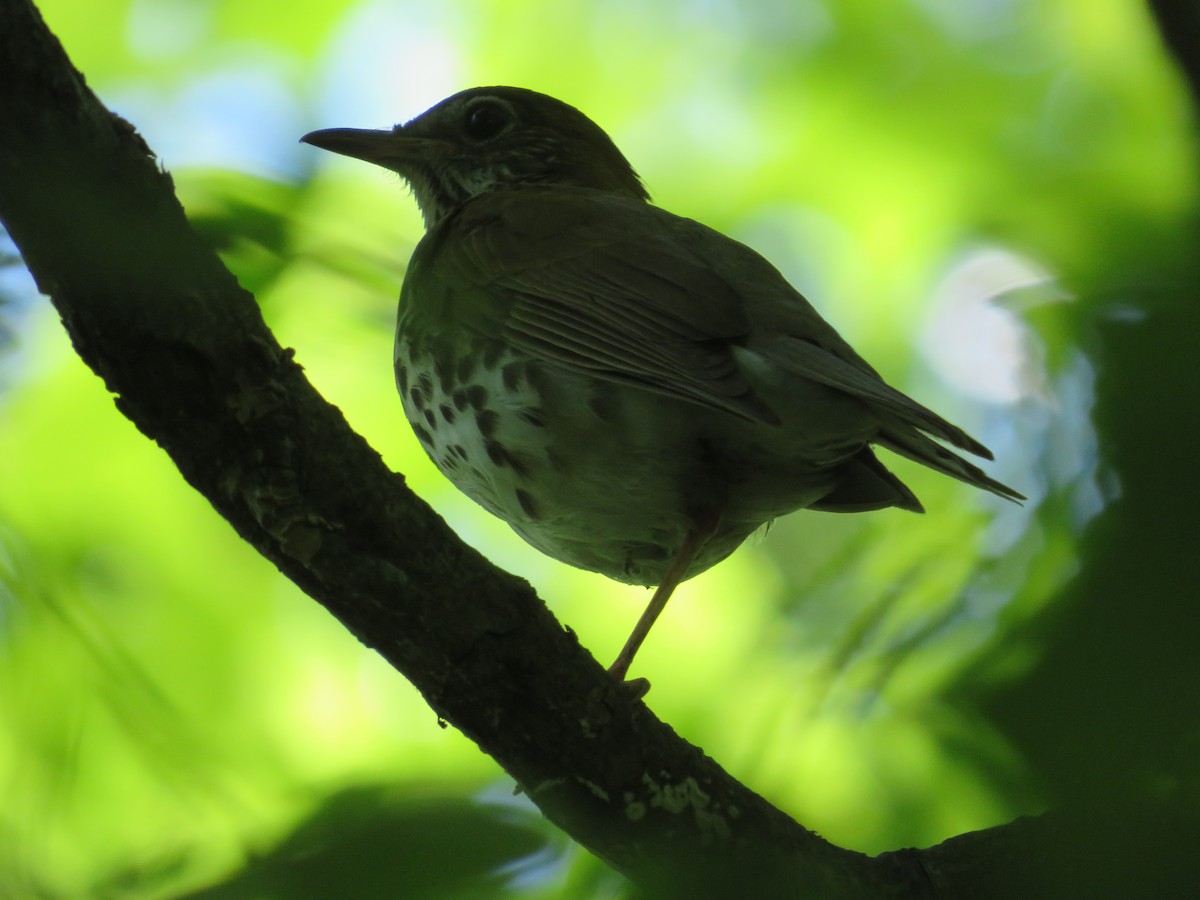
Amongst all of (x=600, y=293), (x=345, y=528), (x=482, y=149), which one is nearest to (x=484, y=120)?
(x=482, y=149)

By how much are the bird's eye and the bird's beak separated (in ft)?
0.54

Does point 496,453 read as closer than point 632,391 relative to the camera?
No

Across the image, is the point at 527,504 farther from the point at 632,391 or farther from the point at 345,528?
the point at 345,528

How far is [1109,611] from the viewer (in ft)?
2.29

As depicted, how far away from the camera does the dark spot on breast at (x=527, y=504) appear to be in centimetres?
375

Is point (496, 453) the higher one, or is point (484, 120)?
point (484, 120)

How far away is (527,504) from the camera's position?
149 inches

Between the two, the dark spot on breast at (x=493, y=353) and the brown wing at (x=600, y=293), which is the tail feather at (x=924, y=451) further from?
the dark spot on breast at (x=493, y=353)

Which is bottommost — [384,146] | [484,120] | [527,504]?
[527,504]

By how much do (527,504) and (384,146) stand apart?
194 cm

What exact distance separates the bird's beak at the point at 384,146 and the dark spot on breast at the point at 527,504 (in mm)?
1840

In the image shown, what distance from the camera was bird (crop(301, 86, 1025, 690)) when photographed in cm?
330

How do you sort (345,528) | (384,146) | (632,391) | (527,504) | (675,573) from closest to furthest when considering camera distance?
(345,528), (632,391), (527,504), (675,573), (384,146)

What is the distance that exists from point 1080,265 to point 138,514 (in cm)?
418
